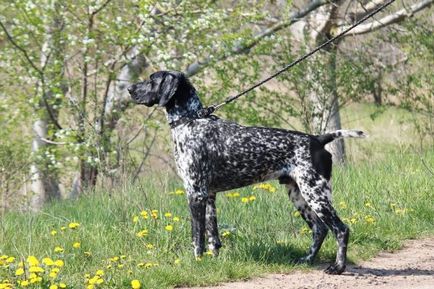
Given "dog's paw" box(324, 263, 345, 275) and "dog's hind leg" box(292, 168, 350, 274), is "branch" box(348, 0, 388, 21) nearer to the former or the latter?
"dog's hind leg" box(292, 168, 350, 274)

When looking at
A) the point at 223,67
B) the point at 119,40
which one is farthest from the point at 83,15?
the point at 223,67

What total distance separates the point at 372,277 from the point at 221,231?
170 centimetres

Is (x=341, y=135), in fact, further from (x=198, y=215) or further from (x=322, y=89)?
(x=322, y=89)

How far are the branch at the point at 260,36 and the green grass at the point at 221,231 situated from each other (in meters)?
5.10

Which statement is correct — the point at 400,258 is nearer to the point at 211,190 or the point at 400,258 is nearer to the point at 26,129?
the point at 211,190

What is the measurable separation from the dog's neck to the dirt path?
1.66m

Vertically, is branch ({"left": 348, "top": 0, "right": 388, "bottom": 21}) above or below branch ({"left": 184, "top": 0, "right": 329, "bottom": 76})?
above

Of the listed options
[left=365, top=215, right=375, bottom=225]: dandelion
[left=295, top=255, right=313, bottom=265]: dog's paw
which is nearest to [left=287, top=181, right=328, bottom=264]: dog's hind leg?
[left=295, top=255, right=313, bottom=265]: dog's paw

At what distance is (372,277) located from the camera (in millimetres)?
7402

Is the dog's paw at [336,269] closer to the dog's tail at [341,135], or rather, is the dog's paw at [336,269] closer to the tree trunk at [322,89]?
the dog's tail at [341,135]

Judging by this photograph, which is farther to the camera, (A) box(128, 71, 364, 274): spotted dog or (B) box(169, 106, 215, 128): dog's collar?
(B) box(169, 106, 215, 128): dog's collar

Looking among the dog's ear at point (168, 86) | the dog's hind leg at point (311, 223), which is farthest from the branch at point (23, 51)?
the dog's hind leg at point (311, 223)

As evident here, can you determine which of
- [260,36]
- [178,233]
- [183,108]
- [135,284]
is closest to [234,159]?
[183,108]

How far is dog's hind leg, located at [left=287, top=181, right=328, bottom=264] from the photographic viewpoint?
788cm
